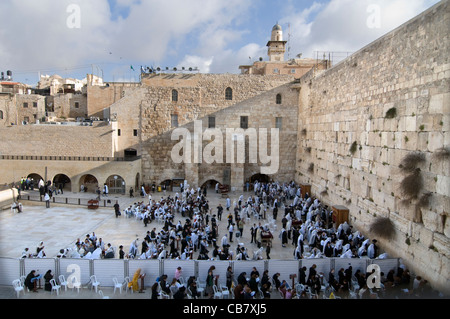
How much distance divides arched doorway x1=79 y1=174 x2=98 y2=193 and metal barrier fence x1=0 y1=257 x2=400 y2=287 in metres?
12.4

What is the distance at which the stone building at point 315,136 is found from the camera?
324 inches

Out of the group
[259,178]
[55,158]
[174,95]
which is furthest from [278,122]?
[55,158]

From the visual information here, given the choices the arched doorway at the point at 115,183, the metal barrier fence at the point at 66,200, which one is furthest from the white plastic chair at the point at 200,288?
the arched doorway at the point at 115,183

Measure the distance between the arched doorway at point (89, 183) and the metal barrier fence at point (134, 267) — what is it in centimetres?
1239

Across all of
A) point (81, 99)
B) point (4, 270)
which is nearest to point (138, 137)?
point (81, 99)

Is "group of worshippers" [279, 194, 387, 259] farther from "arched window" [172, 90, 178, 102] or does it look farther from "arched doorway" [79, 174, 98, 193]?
"arched doorway" [79, 174, 98, 193]

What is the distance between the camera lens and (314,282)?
26.6ft

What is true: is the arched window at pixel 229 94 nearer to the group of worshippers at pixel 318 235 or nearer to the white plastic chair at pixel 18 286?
the group of worshippers at pixel 318 235

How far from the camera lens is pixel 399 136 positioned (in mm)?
9609

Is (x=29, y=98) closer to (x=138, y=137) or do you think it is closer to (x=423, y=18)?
(x=138, y=137)

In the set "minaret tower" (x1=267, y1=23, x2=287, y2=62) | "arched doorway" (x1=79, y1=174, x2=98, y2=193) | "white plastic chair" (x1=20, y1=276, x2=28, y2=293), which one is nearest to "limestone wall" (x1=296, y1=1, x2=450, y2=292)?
"white plastic chair" (x1=20, y1=276, x2=28, y2=293)

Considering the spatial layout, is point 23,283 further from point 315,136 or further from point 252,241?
point 315,136

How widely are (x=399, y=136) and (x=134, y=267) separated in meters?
8.70

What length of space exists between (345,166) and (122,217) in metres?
10.8
